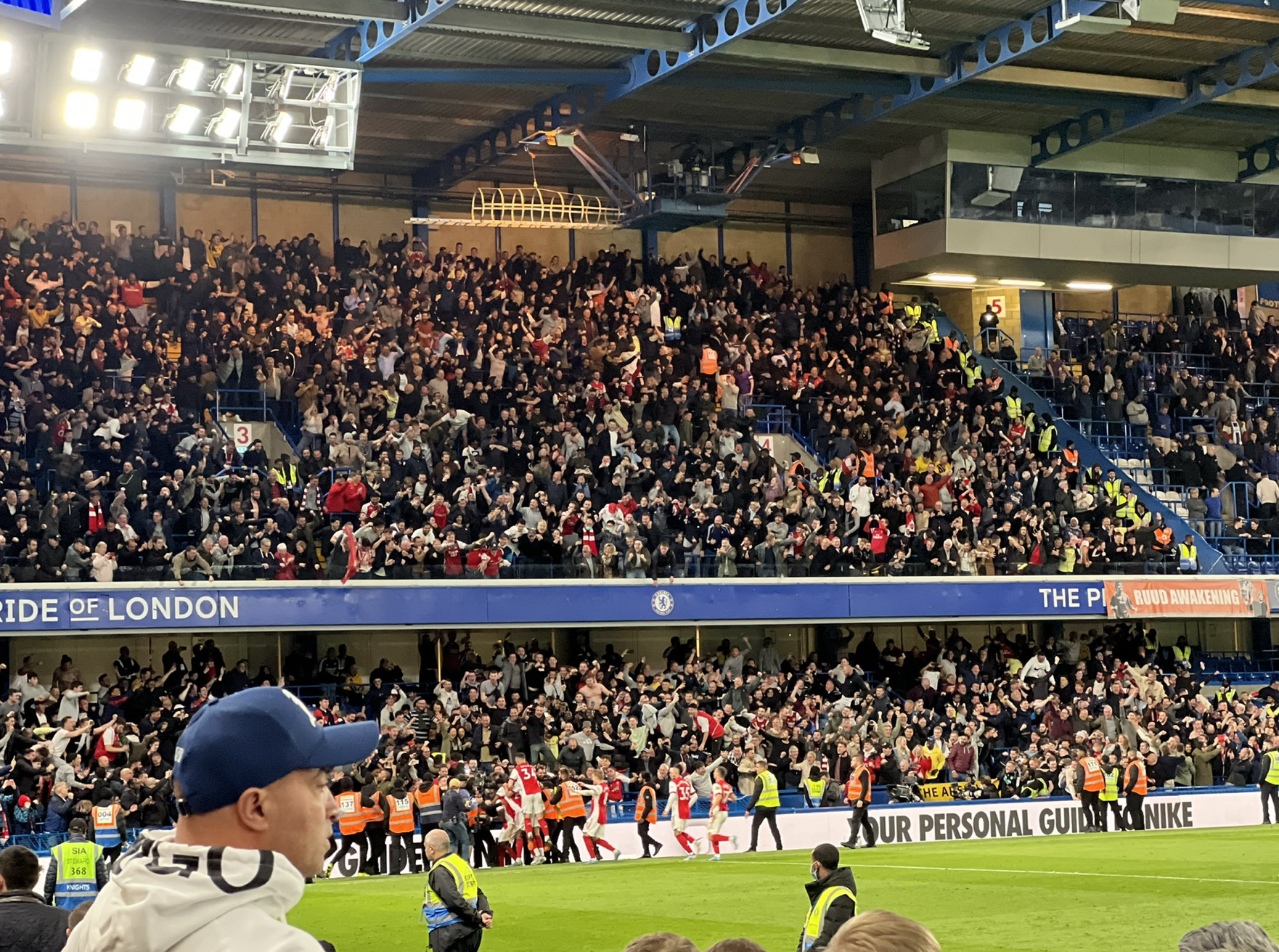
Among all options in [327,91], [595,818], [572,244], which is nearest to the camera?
[327,91]

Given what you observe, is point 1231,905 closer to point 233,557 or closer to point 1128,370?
point 233,557

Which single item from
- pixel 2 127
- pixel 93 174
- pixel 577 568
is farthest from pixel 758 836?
pixel 93 174

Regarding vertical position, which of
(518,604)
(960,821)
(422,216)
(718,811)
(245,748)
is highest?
(422,216)

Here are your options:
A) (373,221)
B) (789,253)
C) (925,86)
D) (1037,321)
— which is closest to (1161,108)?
(925,86)

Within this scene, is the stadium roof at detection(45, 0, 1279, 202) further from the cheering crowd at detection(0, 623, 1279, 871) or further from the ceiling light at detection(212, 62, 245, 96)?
the cheering crowd at detection(0, 623, 1279, 871)

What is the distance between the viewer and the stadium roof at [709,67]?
104 feet

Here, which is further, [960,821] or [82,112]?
[960,821]

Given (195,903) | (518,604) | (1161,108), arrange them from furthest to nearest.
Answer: (1161,108) < (518,604) < (195,903)

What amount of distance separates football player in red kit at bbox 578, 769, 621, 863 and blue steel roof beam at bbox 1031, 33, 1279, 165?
747 inches

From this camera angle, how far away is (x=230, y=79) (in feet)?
82.4

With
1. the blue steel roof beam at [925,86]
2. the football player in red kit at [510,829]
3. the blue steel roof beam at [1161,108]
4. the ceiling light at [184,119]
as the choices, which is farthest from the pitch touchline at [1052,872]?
the blue steel roof beam at [1161,108]

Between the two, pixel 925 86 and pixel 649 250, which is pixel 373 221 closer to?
pixel 649 250

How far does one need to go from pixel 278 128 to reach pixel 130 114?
2.02 meters

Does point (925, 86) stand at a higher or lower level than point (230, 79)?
higher
